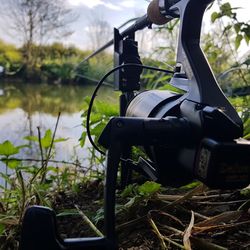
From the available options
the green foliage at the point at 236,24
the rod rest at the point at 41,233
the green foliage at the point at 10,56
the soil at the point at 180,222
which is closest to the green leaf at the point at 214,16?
the green foliage at the point at 236,24

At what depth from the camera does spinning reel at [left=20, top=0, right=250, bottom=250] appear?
273 mm

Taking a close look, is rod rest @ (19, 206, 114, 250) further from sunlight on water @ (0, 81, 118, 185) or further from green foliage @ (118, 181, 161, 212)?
sunlight on water @ (0, 81, 118, 185)

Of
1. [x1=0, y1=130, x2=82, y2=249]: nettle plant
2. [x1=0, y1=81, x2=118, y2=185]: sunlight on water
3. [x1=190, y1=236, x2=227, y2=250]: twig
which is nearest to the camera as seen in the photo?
[x1=190, y1=236, x2=227, y2=250]: twig

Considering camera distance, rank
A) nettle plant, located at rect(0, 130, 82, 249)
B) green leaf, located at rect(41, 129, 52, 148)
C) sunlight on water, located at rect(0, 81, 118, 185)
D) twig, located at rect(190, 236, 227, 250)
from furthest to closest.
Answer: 1. sunlight on water, located at rect(0, 81, 118, 185)
2. green leaf, located at rect(41, 129, 52, 148)
3. nettle plant, located at rect(0, 130, 82, 249)
4. twig, located at rect(190, 236, 227, 250)

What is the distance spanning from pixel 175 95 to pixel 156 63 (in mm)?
824

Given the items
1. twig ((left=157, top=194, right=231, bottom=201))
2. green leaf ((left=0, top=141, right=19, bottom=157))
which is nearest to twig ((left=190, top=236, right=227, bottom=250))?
twig ((left=157, top=194, right=231, bottom=201))

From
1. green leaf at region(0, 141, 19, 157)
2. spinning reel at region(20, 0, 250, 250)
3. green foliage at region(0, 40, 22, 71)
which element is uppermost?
green foliage at region(0, 40, 22, 71)

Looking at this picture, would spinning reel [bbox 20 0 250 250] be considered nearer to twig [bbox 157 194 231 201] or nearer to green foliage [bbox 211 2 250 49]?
twig [bbox 157 194 231 201]

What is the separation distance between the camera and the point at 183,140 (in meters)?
0.30

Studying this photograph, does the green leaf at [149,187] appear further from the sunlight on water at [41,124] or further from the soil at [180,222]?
the sunlight on water at [41,124]

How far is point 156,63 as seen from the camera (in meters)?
1.17

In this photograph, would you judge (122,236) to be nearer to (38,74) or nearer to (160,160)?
(160,160)

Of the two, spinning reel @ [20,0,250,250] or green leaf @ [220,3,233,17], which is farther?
green leaf @ [220,3,233,17]

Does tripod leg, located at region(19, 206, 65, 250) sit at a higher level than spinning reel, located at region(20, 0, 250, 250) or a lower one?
lower
